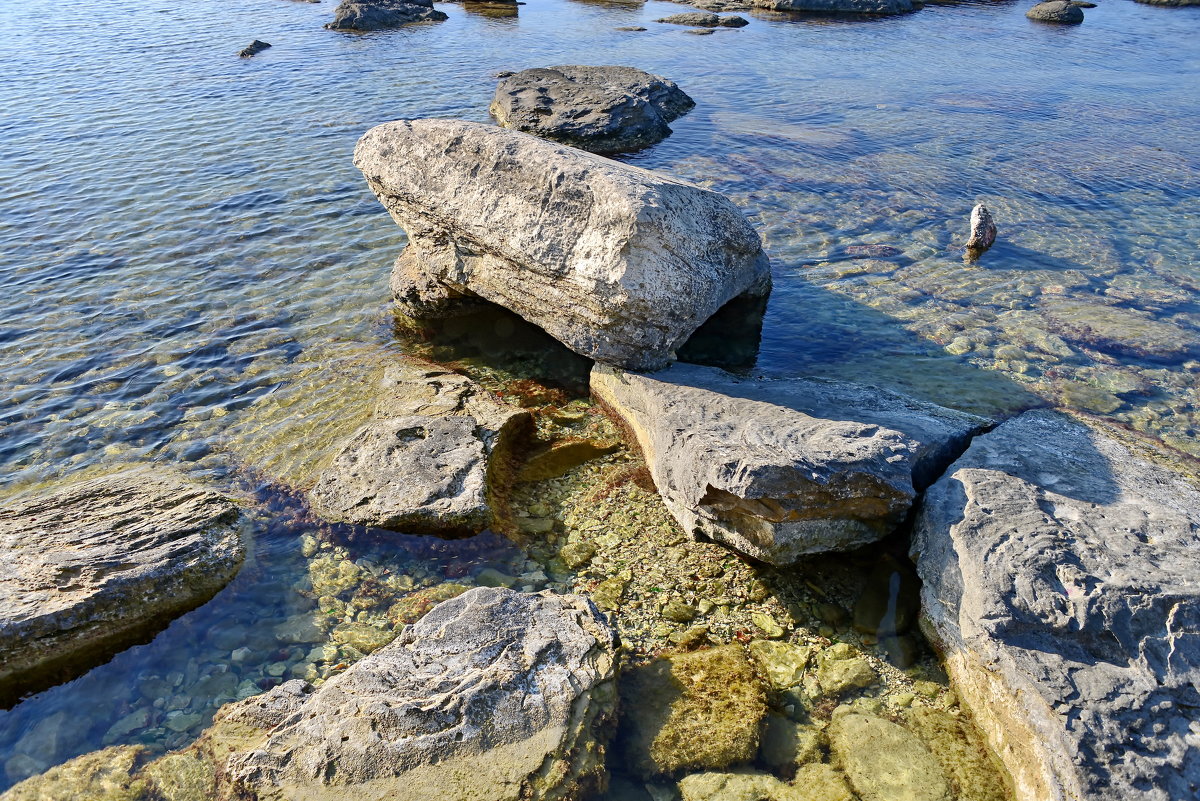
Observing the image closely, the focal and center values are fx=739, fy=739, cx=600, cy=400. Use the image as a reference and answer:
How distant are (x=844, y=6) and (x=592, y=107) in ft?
57.4

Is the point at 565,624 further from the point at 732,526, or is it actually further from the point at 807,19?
the point at 807,19

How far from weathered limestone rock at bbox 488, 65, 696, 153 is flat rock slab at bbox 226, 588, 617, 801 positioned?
43.0ft

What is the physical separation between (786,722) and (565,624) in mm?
1653

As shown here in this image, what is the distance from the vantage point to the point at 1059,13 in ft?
87.8

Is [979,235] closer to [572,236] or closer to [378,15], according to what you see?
[572,236]

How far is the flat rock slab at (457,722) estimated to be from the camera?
429cm

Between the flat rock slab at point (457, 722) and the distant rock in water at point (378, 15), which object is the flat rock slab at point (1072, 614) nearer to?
the flat rock slab at point (457, 722)

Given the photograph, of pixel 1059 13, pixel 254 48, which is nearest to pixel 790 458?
pixel 254 48

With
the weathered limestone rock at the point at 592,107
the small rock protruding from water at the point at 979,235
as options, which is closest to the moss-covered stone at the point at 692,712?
the small rock protruding from water at the point at 979,235

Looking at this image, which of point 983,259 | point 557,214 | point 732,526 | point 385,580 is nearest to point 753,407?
point 732,526

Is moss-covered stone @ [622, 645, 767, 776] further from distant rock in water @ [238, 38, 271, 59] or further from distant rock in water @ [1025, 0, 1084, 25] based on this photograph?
distant rock in water @ [1025, 0, 1084, 25]

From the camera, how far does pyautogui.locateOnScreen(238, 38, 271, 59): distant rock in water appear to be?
75.6ft

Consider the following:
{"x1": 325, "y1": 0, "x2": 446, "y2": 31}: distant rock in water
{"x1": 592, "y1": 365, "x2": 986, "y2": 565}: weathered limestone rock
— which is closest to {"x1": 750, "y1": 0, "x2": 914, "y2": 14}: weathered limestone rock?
{"x1": 325, "y1": 0, "x2": 446, "y2": 31}: distant rock in water

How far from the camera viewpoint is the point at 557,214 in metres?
7.57
